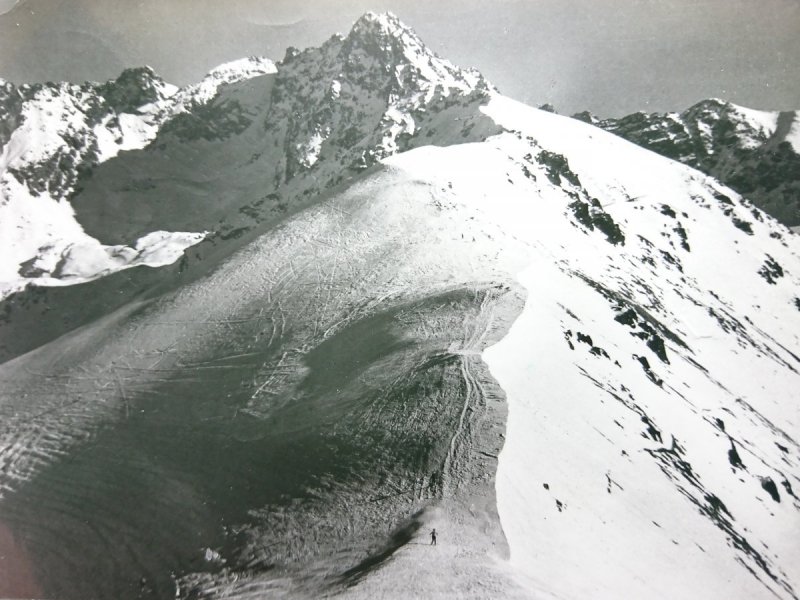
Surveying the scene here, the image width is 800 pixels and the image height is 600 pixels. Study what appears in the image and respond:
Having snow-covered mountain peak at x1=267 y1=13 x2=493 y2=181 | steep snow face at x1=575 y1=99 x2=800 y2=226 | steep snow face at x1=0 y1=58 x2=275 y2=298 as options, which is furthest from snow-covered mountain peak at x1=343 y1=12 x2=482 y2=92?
steep snow face at x1=0 y1=58 x2=275 y2=298

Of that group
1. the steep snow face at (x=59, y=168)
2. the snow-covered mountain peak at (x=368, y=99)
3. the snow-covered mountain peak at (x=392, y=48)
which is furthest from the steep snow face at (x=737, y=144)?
the steep snow face at (x=59, y=168)

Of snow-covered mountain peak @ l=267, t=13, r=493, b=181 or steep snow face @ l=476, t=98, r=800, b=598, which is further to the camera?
snow-covered mountain peak @ l=267, t=13, r=493, b=181

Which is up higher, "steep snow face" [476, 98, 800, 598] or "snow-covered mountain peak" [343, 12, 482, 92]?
"snow-covered mountain peak" [343, 12, 482, 92]

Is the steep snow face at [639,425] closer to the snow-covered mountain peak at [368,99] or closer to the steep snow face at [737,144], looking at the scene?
the snow-covered mountain peak at [368,99]

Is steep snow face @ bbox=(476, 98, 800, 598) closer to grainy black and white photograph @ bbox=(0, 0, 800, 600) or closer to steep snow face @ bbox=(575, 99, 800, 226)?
grainy black and white photograph @ bbox=(0, 0, 800, 600)

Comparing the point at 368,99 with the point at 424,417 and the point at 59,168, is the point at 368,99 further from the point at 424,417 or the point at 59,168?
the point at 424,417

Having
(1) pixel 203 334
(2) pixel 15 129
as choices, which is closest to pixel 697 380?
(1) pixel 203 334
